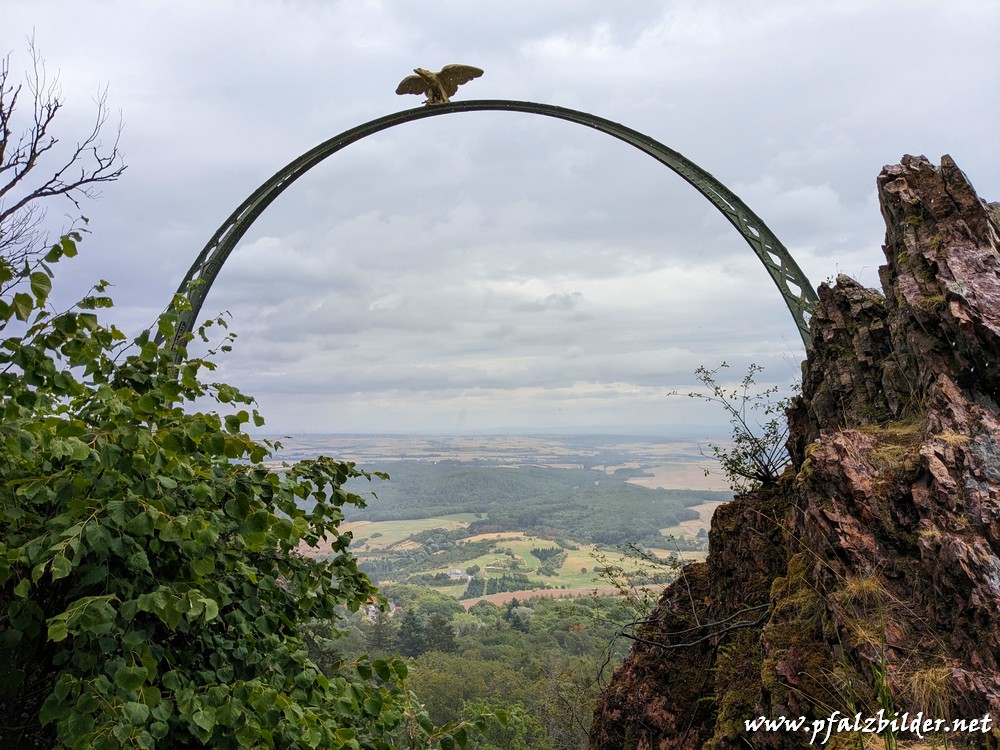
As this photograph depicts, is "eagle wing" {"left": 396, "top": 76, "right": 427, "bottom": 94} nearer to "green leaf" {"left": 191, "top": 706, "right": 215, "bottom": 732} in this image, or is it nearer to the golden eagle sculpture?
the golden eagle sculpture

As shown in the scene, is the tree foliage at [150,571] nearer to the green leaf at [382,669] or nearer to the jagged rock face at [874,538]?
the green leaf at [382,669]

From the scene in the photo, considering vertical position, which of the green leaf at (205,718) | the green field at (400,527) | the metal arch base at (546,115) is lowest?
the green field at (400,527)

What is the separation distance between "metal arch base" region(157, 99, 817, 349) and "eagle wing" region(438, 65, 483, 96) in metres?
0.22

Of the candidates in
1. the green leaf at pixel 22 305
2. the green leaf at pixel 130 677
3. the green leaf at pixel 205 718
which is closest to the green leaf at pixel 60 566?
the green leaf at pixel 130 677

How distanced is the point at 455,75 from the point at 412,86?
1.60ft

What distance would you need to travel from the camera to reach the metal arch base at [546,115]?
5.61 m

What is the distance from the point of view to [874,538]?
3.44m

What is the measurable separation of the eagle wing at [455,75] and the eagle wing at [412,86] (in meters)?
0.05

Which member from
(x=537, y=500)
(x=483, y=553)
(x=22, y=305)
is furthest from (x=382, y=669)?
(x=483, y=553)

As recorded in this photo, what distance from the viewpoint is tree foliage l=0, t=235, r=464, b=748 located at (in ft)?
7.32

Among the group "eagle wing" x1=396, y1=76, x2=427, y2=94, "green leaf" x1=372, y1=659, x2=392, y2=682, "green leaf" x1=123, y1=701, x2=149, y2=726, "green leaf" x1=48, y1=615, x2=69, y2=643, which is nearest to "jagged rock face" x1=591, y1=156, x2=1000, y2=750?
"green leaf" x1=372, y1=659, x2=392, y2=682

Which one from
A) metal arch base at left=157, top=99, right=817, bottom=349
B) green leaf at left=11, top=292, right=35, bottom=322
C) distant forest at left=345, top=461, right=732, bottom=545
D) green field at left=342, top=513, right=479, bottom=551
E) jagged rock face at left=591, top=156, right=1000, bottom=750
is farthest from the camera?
green field at left=342, top=513, right=479, bottom=551

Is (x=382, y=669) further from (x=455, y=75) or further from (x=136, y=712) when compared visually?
(x=455, y=75)

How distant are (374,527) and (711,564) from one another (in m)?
40.1
